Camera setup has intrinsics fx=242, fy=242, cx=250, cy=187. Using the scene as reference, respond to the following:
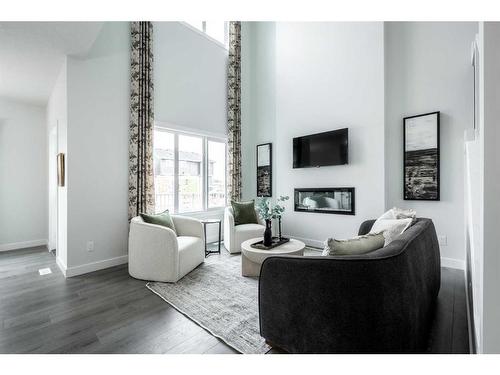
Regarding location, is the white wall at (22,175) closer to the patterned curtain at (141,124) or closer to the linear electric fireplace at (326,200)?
the patterned curtain at (141,124)

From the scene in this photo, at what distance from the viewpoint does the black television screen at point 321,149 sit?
391 centimetres

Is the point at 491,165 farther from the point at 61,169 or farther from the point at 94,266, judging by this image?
the point at 61,169

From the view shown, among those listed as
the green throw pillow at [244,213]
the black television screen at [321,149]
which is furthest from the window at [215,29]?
the green throw pillow at [244,213]

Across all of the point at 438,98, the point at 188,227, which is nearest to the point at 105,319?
the point at 188,227

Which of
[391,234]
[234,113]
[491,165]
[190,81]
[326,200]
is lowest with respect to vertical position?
[391,234]

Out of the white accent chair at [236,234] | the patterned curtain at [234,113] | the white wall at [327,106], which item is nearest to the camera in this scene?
the white wall at [327,106]

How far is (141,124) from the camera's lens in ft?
11.7

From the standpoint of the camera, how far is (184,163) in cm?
443

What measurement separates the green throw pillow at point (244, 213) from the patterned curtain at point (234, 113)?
33.3 inches

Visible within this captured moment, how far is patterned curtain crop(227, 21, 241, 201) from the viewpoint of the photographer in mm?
5109

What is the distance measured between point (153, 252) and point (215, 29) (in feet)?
15.5
